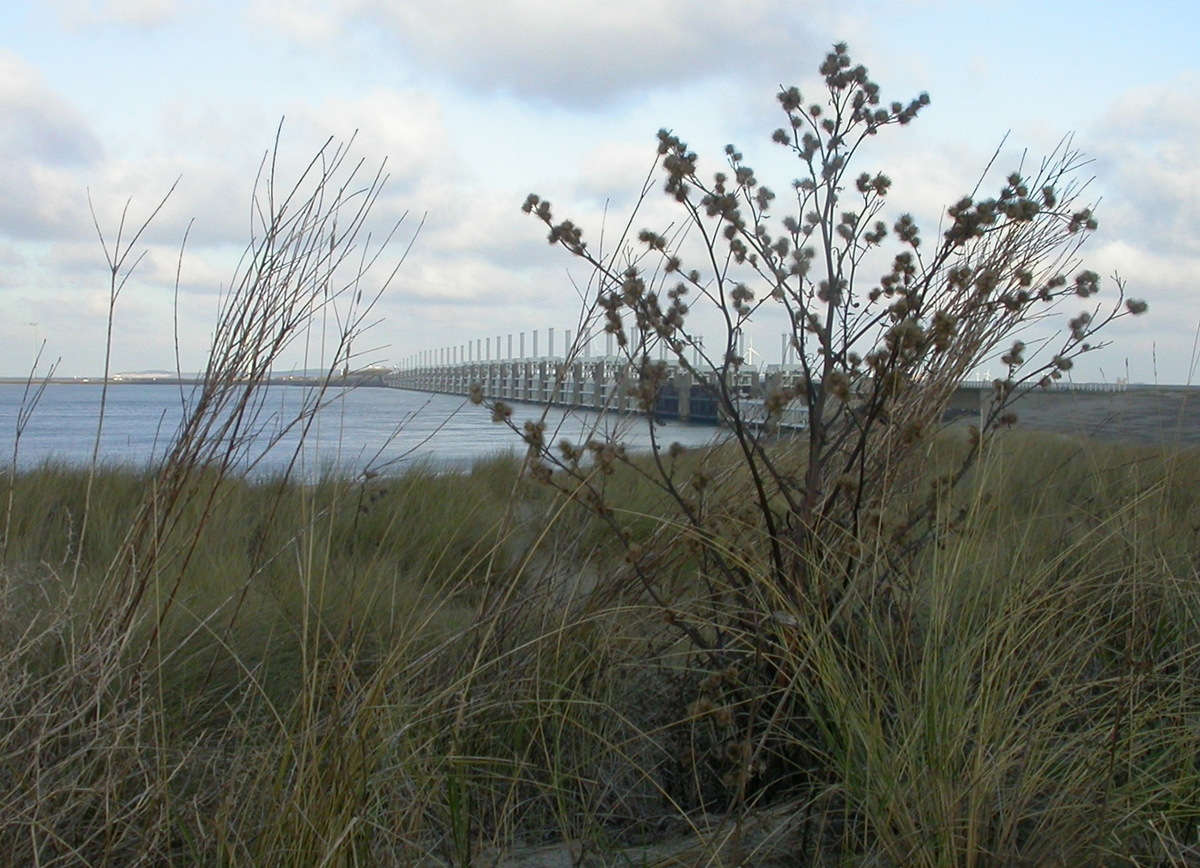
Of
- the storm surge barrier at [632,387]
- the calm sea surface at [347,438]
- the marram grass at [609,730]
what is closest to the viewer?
the marram grass at [609,730]

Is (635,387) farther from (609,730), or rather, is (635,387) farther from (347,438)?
(347,438)

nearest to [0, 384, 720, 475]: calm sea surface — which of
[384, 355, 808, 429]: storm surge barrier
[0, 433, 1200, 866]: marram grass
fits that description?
[384, 355, 808, 429]: storm surge barrier

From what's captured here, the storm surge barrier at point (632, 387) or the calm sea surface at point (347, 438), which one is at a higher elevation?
the storm surge barrier at point (632, 387)

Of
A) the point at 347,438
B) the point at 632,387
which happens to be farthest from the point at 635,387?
the point at 347,438

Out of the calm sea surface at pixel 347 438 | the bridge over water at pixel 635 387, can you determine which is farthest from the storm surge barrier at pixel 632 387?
the calm sea surface at pixel 347 438

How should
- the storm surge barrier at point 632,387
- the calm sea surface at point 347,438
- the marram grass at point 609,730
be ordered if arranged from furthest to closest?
the calm sea surface at point 347,438, the storm surge barrier at point 632,387, the marram grass at point 609,730

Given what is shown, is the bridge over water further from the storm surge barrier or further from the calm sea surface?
the calm sea surface

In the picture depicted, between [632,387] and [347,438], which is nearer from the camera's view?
[632,387]

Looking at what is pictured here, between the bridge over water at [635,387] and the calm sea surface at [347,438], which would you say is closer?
the bridge over water at [635,387]

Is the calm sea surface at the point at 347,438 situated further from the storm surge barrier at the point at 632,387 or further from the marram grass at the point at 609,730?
the marram grass at the point at 609,730

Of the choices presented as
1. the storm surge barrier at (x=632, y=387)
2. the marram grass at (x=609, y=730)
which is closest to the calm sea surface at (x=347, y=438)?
the storm surge barrier at (x=632, y=387)

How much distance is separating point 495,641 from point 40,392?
114 centimetres

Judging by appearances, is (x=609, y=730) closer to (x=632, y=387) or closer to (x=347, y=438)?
(x=632, y=387)

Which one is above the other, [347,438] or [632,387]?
[632,387]
